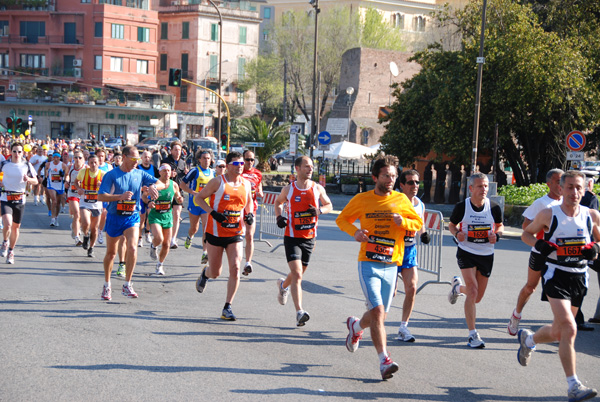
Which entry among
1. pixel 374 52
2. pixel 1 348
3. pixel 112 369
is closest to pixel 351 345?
pixel 112 369

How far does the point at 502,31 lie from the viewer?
28.8 metres

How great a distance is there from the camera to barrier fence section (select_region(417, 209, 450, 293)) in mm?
10984

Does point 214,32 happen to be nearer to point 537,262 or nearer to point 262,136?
point 262,136

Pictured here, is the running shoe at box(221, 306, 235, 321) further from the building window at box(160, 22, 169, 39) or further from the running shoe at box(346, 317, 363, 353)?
the building window at box(160, 22, 169, 39)

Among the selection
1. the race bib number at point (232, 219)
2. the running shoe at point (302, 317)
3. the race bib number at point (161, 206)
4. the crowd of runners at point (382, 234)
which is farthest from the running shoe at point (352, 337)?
the race bib number at point (161, 206)

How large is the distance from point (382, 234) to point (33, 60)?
246 feet

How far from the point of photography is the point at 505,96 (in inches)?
1100

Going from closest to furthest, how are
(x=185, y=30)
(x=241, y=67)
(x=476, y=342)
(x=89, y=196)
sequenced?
(x=476, y=342)
(x=89, y=196)
(x=185, y=30)
(x=241, y=67)

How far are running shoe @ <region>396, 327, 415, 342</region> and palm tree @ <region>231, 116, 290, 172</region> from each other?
31.3 metres

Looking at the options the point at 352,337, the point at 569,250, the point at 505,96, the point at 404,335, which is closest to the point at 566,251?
the point at 569,250

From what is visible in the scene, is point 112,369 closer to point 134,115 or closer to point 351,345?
point 351,345

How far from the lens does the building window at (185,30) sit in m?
81.8

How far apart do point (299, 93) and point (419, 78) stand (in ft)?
135

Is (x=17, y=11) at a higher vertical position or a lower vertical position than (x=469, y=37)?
higher
